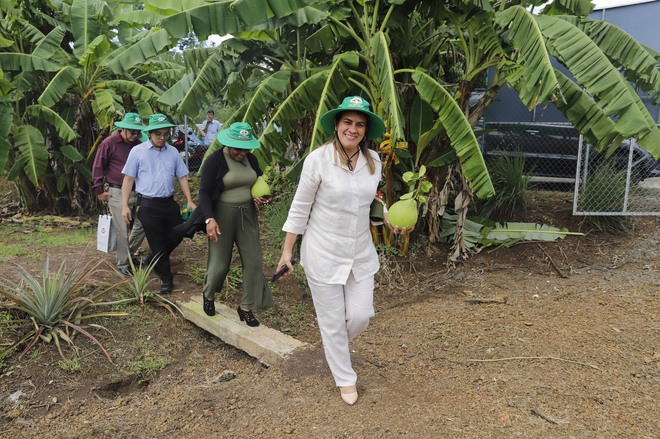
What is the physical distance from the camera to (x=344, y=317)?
334 centimetres

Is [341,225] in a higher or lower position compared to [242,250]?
higher

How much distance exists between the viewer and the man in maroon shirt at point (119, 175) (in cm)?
612

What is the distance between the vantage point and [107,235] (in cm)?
607

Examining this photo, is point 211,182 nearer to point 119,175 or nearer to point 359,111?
point 359,111

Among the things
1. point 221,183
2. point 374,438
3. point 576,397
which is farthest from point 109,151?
point 576,397

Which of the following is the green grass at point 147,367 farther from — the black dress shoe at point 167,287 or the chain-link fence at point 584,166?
the chain-link fence at point 584,166

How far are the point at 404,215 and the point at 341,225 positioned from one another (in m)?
0.48

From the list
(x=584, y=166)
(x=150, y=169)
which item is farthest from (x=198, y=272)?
(x=584, y=166)

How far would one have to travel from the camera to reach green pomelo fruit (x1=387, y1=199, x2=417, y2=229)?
3.41m

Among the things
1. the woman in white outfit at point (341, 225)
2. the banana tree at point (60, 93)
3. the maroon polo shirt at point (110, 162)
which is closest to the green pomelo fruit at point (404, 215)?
the woman in white outfit at point (341, 225)

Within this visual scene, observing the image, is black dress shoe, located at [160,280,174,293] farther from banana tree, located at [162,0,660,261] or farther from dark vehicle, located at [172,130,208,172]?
dark vehicle, located at [172,130,208,172]

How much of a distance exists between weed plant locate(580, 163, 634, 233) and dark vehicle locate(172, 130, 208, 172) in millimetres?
8810

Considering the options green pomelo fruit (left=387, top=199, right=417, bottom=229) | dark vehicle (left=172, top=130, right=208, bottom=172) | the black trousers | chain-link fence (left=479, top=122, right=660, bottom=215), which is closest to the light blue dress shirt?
the black trousers

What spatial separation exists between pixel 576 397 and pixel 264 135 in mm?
4049
